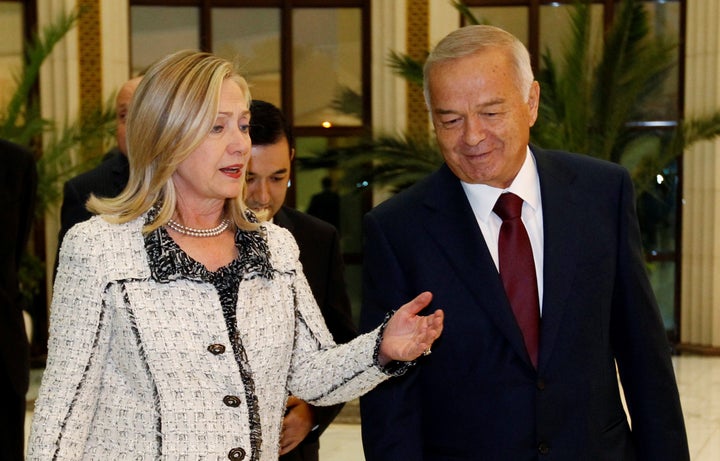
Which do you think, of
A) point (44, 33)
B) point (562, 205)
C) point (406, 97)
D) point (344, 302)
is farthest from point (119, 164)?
point (406, 97)

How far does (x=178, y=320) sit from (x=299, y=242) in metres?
1.02

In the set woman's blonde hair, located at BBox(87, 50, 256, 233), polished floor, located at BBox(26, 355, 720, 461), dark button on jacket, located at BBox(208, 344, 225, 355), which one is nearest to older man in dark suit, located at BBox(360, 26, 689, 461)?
dark button on jacket, located at BBox(208, 344, 225, 355)

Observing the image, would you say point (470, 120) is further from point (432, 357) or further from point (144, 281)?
point (144, 281)

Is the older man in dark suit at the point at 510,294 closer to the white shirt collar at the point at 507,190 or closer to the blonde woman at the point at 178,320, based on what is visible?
the white shirt collar at the point at 507,190

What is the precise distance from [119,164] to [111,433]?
1935 millimetres

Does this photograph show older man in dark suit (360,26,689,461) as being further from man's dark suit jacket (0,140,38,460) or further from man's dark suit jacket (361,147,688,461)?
man's dark suit jacket (0,140,38,460)

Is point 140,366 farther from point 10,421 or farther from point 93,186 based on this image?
point 10,421

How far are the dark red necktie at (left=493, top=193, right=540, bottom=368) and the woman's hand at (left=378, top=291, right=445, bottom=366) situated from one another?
16.5 inches

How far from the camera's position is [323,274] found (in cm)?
365

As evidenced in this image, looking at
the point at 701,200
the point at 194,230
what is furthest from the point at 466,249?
the point at 701,200

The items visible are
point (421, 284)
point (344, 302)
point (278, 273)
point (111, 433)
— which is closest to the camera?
point (111, 433)

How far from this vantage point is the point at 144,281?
2.67 meters

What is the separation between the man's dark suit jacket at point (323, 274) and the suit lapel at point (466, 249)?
0.56 m

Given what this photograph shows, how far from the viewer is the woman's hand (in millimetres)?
2611
